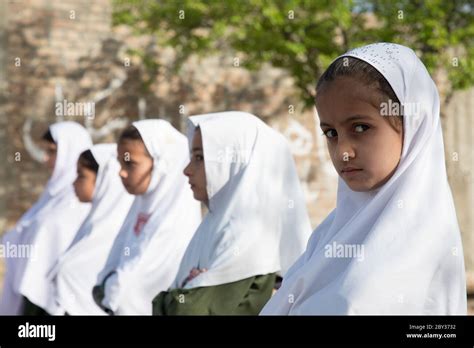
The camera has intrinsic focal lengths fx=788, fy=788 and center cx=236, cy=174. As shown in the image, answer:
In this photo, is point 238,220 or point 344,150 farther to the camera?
point 238,220

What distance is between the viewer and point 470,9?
7.27 metres

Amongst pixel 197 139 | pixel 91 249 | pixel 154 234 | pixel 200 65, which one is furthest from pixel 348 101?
pixel 200 65

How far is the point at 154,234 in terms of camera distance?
3512 millimetres

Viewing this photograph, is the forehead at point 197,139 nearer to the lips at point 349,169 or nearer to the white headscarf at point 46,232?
the lips at point 349,169

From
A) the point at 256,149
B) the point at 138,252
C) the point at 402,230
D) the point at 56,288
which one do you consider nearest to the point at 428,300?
the point at 402,230

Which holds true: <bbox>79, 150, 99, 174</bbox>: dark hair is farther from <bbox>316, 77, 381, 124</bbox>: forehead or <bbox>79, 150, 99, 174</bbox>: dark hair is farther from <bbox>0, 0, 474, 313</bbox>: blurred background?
<bbox>316, 77, 381, 124</bbox>: forehead

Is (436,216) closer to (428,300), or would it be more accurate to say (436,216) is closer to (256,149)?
(428,300)

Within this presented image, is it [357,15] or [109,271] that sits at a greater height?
[357,15]

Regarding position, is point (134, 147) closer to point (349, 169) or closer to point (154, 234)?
point (154, 234)

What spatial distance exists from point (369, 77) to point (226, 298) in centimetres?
122

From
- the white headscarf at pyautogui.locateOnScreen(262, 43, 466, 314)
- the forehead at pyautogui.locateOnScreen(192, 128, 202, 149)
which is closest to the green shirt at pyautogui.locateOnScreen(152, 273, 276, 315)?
the forehead at pyautogui.locateOnScreen(192, 128, 202, 149)

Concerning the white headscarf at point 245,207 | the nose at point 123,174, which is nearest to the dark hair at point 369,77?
the white headscarf at point 245,207
